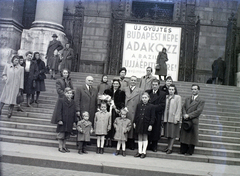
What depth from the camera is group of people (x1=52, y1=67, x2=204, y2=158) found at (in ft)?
23.2

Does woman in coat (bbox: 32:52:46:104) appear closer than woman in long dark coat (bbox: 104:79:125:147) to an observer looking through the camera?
No

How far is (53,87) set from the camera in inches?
458

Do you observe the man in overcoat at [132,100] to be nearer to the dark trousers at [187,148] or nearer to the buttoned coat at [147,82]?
the buttoned coat at [147,82]

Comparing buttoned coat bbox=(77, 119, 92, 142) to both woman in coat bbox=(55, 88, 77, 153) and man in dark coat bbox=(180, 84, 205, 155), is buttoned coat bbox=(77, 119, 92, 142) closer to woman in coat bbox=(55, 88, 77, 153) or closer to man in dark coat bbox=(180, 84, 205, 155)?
woman in coat bbox=(55, 88, 77, 153)

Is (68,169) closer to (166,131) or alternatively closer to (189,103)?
(166,131)

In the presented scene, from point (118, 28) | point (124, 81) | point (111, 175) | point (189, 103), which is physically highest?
point (118, 28)

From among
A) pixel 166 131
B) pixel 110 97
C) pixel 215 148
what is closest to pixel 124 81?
pixel 110 97

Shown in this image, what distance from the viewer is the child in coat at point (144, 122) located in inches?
280

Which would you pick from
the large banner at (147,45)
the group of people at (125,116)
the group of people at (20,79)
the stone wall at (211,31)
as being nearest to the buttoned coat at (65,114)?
the group of people at (125,116)

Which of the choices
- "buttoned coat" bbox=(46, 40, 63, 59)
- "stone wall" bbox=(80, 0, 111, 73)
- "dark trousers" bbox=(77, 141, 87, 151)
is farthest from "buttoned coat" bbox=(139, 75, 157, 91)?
"stone wall" bbox=(80, 0, 111, 73)

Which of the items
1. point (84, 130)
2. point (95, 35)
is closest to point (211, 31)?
point (95, 35)

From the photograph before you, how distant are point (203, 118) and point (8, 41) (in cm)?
1112

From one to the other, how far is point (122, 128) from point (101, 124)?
0.54m

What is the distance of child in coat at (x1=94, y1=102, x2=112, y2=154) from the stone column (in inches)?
343
